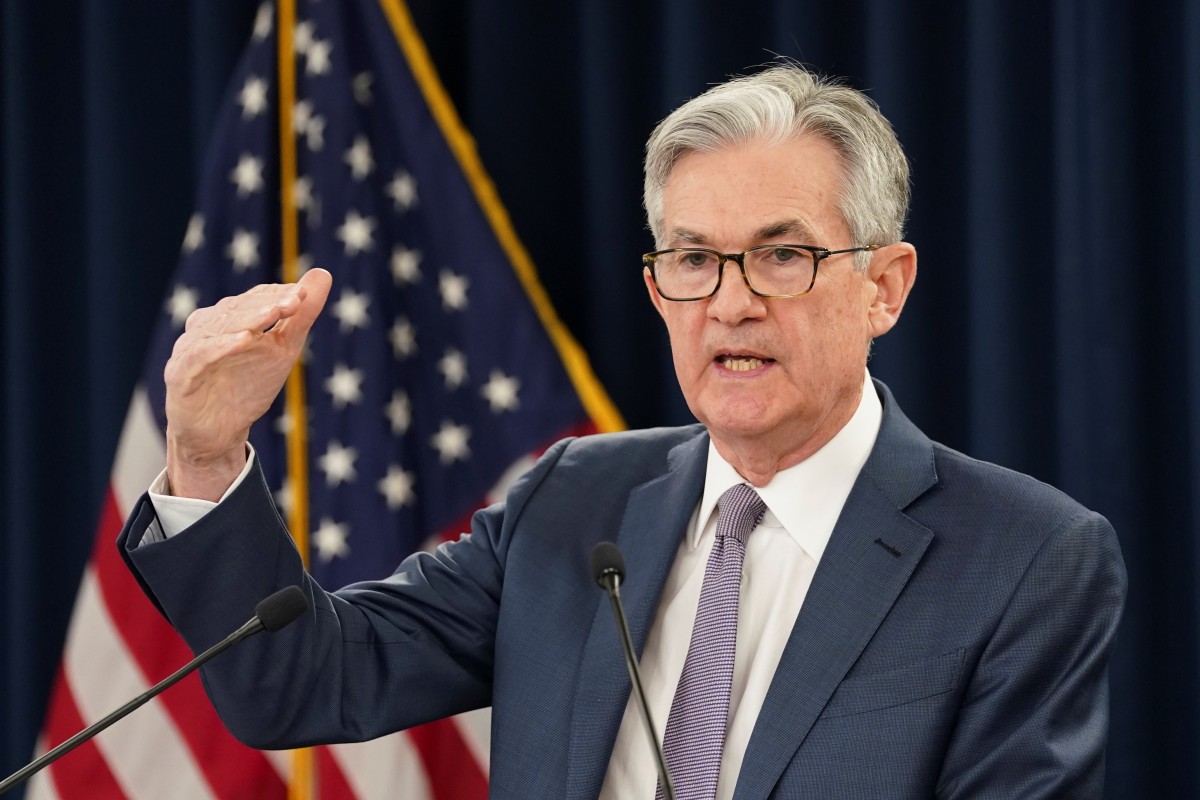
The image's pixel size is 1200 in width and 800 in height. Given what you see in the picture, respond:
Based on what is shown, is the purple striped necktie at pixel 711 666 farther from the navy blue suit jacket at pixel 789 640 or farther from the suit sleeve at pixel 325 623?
the suit sleeve at pixel 325 623

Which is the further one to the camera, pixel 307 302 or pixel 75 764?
pixel 75 764

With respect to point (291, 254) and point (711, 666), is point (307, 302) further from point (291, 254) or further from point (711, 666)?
point (291, 254)

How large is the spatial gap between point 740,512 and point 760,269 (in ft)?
1.04

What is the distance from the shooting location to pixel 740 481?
1.82 m

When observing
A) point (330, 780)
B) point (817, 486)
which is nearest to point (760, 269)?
point (817, 486)

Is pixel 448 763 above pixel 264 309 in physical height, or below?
below

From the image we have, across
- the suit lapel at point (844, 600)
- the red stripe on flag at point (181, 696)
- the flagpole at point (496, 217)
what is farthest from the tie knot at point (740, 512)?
the red stripe on flag at point (181, 696)

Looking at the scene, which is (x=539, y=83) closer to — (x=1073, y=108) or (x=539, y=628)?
(x=1073, y=108)

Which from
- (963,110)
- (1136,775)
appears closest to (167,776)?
(1136,775)

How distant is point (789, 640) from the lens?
5.38ft

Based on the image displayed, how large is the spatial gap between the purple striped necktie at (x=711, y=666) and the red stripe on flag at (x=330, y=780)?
1.03 meters

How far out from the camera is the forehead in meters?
1.71

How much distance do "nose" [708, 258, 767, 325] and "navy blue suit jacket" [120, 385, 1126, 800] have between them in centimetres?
26

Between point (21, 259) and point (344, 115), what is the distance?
98cm
